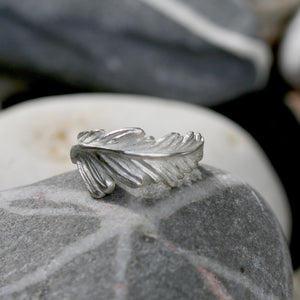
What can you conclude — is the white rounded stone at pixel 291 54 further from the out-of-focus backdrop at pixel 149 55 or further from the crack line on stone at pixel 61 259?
the crack line on stone at pixel 61 259

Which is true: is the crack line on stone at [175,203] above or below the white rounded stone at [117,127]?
above

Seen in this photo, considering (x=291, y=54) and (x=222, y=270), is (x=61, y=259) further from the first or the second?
Result: (x=291, y=54)

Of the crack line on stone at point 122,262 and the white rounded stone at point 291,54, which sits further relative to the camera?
the white rounded stone at point 291,54

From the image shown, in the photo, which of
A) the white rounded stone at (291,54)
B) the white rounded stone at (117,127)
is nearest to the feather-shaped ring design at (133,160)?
the white rounded stone at (117,127)

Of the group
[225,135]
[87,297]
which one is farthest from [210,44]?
[87,297]

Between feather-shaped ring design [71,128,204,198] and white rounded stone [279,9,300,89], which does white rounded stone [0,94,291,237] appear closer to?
feather-shaped ring design [71,128,204,198]

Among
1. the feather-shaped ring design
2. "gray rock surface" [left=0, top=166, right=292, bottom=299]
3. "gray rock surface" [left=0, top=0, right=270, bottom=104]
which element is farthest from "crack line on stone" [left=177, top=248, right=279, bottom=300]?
"gray rock surface" [left=0, top=0, right=270, bottom=104]

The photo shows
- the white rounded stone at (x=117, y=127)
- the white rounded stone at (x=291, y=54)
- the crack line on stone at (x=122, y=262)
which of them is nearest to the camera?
the crack line on stone at (x=122, y=262)
